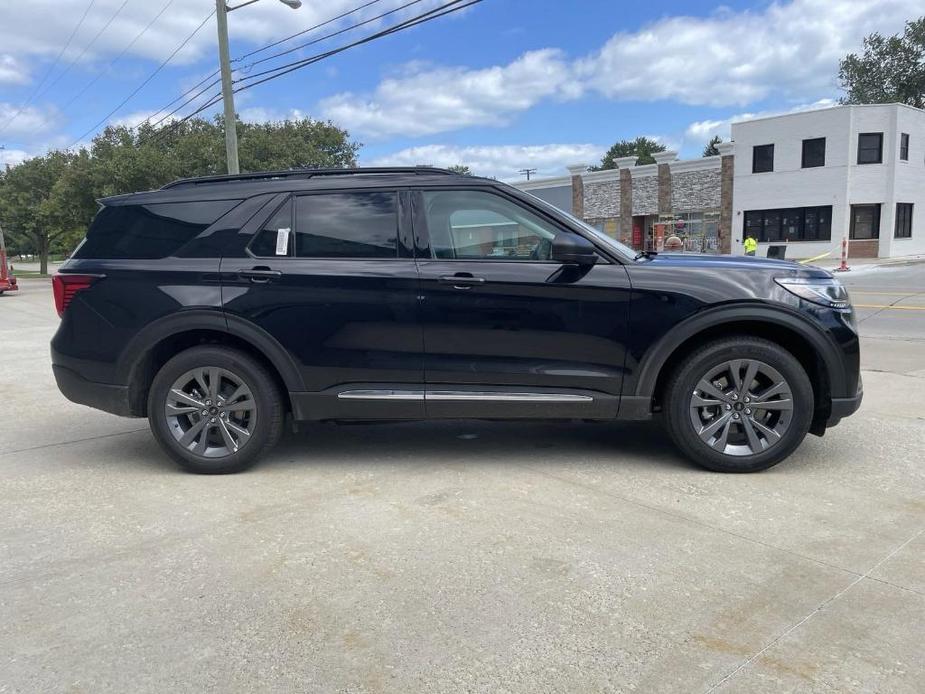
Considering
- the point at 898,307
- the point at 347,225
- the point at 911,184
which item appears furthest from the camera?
the point at 911,184

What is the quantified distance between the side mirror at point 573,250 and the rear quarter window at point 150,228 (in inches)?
80.9

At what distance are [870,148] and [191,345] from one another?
34.6 metres

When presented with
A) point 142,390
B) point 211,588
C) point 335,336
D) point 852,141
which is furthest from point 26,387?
point 852,141

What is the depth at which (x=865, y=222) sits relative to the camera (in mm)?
32594

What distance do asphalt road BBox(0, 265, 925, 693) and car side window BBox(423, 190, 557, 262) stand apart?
1.40 m

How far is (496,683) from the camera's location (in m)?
2.48

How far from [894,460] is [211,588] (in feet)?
13.9

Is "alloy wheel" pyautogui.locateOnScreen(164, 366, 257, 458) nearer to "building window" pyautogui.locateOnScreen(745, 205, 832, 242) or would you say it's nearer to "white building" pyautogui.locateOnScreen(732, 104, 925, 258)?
"white building" pyautogui.locateOnScreen(732, 104, 925, 258)

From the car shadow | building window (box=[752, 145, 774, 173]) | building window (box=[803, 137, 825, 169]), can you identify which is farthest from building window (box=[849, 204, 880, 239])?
the car shadow

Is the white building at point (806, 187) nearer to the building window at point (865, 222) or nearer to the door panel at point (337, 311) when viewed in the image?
the building window at point (865, 222)

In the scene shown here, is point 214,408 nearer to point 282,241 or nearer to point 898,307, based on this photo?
point 282,241

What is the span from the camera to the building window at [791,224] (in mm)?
32781

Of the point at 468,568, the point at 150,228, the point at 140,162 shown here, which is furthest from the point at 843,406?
the point at 140,162

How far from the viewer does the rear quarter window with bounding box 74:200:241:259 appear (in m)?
4.63
